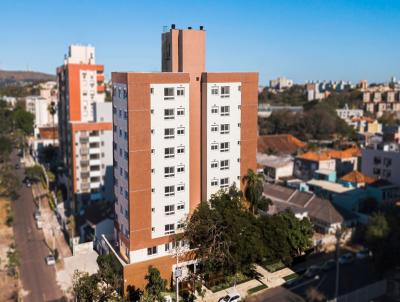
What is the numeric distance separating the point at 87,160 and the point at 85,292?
27.1 m

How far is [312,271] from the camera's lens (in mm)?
30000

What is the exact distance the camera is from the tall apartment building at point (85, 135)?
49.7 metres

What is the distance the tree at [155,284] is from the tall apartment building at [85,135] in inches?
978

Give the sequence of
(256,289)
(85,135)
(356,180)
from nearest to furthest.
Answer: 1. (256,289)
2. (356,180)
3. (85,135)

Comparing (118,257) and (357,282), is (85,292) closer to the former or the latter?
(118,257)

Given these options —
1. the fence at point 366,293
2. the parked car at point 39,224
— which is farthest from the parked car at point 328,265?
the parked car at point 39,224

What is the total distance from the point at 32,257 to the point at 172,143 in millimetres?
17876

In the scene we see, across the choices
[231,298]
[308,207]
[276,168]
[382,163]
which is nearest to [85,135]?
[276,168]

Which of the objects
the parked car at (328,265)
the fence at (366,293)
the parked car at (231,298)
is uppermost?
the fence at (366,293)

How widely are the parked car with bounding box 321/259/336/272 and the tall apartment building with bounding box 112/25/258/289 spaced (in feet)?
27.3

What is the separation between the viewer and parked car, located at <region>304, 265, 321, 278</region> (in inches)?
1164

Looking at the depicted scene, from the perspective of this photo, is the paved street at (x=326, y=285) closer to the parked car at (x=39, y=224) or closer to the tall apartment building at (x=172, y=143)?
the tall apartment building at (x=172, y=143)

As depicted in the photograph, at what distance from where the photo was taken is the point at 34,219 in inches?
1845

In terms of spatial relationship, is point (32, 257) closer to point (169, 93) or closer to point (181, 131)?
point (181, 131)
